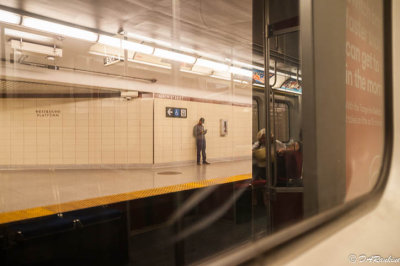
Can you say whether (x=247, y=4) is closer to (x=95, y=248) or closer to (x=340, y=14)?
(x=340, y=14)

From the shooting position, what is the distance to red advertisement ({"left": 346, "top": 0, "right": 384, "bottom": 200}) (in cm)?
154

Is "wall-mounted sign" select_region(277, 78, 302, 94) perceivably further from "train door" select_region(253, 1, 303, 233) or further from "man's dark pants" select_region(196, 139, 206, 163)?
"man's dark pants" select_region(196, 139, 206, 163)

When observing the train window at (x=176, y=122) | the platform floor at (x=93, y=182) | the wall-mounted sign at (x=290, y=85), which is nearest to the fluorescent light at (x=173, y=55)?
the train window at (x=176, y=122)

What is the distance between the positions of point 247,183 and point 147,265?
2409 mm

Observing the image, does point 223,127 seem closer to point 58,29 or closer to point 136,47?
point 136,47

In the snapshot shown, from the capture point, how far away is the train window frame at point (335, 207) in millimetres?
927

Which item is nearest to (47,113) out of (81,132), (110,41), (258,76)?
(81,132)

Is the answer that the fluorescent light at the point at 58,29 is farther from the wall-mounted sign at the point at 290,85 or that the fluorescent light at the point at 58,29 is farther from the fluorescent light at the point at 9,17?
the wall-mounted sign at the point at 290,85

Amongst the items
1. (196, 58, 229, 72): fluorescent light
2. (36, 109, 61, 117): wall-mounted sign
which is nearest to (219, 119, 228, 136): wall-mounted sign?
(196, 58, 229, 72): fluorescent light

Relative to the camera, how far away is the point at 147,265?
120 inches

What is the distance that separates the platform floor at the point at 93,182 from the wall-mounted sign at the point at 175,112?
1789mm

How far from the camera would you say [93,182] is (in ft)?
24.9

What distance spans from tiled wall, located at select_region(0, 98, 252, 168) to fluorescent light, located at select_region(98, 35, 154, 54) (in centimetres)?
211

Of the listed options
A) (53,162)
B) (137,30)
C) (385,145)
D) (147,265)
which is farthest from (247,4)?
(53,162)
